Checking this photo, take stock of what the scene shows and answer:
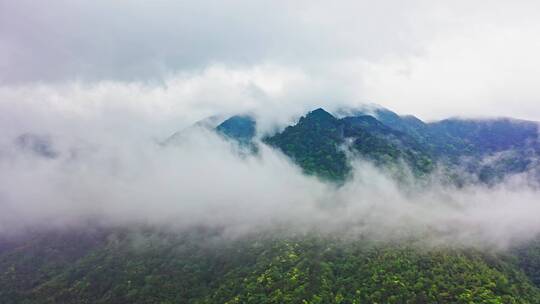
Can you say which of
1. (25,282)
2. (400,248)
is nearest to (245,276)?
(400,248)

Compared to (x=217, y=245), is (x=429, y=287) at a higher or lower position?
lower

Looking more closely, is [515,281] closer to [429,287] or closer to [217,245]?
[429,287]

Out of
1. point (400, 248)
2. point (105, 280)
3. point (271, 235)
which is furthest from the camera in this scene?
point (271, 235)

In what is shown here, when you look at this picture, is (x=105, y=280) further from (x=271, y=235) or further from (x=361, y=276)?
(x=361, y=276)

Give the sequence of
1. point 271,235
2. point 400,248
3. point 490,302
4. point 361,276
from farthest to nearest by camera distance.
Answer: point 271,235 < point 400,248 < point 361,276 < point 490,302

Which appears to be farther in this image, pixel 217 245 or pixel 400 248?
pixel 217 245

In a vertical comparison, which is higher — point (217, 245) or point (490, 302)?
point (217, 245)
